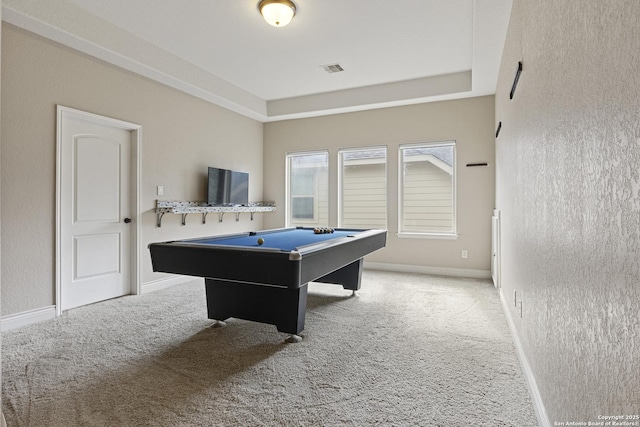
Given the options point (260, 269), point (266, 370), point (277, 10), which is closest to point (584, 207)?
point (260, 269)

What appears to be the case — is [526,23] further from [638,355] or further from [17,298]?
[17,298]

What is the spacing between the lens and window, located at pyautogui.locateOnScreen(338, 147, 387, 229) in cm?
548

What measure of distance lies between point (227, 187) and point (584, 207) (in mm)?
4627

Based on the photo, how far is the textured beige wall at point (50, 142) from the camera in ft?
9.39

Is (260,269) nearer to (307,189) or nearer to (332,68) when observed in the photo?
(332,68)

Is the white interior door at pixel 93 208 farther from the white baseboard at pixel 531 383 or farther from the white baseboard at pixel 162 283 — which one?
the white baseboard at pixel 531 383

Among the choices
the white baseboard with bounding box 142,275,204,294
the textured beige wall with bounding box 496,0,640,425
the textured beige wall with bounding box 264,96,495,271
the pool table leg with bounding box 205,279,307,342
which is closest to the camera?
the textured beige wall with bounding box 496,0,640,425

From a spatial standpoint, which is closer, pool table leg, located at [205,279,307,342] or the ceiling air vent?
pool table leg, located at [205,279,307,342]

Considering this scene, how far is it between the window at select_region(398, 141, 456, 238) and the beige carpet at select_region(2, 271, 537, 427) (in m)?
1.93

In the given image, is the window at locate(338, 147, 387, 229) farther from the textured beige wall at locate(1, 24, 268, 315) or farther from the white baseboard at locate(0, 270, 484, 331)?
the textured beige wall at locate(1, 24, 268, 315)

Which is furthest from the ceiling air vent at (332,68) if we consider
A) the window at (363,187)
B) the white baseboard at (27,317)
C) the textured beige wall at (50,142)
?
the white baseboard at (27,317)

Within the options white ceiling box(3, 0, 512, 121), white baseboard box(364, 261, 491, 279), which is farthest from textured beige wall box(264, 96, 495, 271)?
white ceiling box(3, 0, 512, 121)

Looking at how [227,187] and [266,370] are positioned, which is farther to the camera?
[227,187]

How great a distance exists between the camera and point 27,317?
9.73 ft
